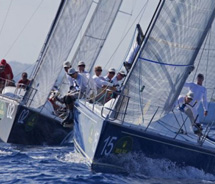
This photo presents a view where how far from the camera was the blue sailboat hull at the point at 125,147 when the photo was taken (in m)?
10.4

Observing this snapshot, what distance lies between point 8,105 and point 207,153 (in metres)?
4.51

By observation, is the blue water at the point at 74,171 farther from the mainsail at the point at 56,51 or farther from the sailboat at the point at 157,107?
the mainsail at the point at 56,51

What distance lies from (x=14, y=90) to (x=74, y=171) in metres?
4.67

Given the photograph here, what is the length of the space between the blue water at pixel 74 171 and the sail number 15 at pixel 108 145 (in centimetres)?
32

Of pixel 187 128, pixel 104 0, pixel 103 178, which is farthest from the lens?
pixel 104 0

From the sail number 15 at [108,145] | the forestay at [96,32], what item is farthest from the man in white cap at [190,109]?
the forestay at [96,32]

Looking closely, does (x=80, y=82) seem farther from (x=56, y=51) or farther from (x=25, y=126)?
(x=25, y=126)

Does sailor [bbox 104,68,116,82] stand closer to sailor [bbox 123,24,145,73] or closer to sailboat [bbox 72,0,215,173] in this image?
sailor [bbox 123,24,145,73]

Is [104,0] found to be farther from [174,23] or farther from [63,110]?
[174,23]

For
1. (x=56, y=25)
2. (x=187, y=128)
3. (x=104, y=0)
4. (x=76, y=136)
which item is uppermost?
(x=104, y=0)

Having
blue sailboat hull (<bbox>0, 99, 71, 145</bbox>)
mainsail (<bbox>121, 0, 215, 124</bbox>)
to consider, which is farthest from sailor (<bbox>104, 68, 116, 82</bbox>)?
mainsail (<bbox>121, 0, 215, 124</bbox>)

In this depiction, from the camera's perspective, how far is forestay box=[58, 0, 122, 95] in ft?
54.7

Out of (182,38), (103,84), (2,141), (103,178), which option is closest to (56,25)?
(103,84)

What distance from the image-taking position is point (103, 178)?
10164 millimetres
